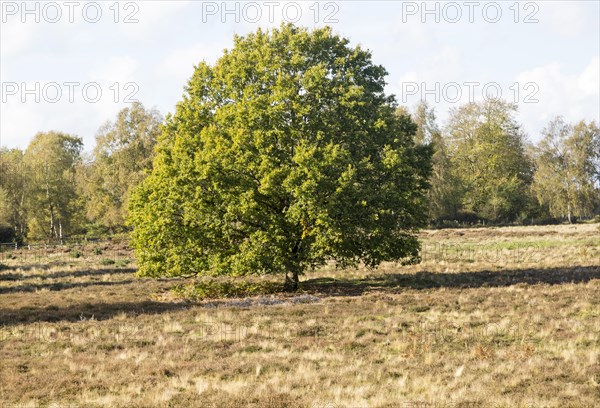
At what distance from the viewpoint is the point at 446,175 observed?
91250mm

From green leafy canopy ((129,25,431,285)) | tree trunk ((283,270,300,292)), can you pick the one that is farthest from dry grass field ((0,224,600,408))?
green leafy canopy ((129,25,431,285))

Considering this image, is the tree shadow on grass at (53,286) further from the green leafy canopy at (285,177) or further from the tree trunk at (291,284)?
the tree trunk at (291,284)

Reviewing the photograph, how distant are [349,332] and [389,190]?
10239 millimetres

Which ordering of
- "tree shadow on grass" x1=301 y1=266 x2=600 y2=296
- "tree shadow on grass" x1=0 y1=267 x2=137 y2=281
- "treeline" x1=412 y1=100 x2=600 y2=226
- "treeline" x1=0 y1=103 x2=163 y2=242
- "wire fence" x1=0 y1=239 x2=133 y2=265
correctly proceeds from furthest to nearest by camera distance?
"treeline" x1=412 y1=100 x2=600 y2=226 → "treeline" x1=0 y1=103 x2=163 y2=242 → "wire fence" x1=0 y1=239 x2=133 y2=265 → "tree shadow on grass" x1=0 y1=267 x2=137 y2=281 → "tree shadow on grass" x1=301 y1=266 x2=600 y2=296

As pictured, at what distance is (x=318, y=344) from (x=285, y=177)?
11.9 metres

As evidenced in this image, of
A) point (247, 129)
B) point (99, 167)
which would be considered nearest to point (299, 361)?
point (247, 129)

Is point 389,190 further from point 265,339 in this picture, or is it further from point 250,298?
point 265,339

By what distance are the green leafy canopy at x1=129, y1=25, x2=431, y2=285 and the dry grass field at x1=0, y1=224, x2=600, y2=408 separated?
2483 millimetres

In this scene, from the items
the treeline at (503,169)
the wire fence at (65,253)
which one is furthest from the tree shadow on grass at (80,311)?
the treeline at (503,169)

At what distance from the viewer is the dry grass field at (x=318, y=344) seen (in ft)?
46.1

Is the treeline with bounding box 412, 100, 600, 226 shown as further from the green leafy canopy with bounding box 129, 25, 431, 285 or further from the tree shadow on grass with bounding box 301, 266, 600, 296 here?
the green leafy canopy with bounding box 129, 25, 431, 285

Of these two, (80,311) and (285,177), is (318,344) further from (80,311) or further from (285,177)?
(80,311)

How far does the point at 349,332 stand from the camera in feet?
68.9

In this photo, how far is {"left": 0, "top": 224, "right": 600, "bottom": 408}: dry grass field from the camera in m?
14.0
